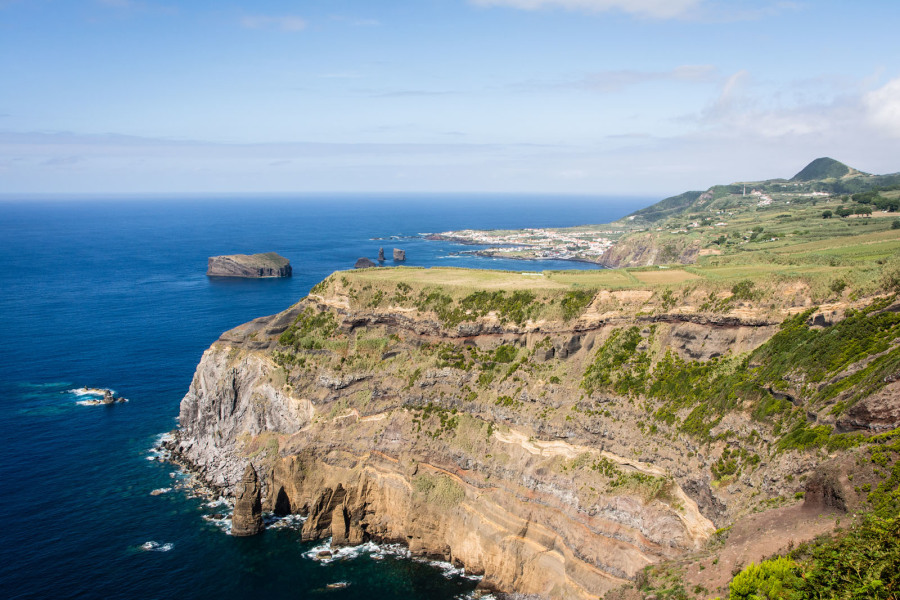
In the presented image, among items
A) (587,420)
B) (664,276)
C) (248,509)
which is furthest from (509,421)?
(248,509)

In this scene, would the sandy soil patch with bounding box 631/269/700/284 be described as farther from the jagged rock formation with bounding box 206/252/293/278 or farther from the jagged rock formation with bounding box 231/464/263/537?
the jagged rock formation with bounding box 206/252/293/278

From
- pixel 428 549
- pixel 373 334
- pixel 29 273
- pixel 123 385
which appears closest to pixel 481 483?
pixel 428 549

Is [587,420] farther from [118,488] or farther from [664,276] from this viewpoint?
[118,488]

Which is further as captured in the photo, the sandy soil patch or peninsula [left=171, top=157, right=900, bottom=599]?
the sandy soil patch

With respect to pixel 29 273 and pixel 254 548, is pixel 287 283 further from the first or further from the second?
pixel 254 548

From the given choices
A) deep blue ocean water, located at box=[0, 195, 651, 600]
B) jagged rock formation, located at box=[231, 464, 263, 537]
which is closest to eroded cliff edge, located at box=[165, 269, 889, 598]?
jagged rock formation, located at box=[231, 464, 263, 537]
